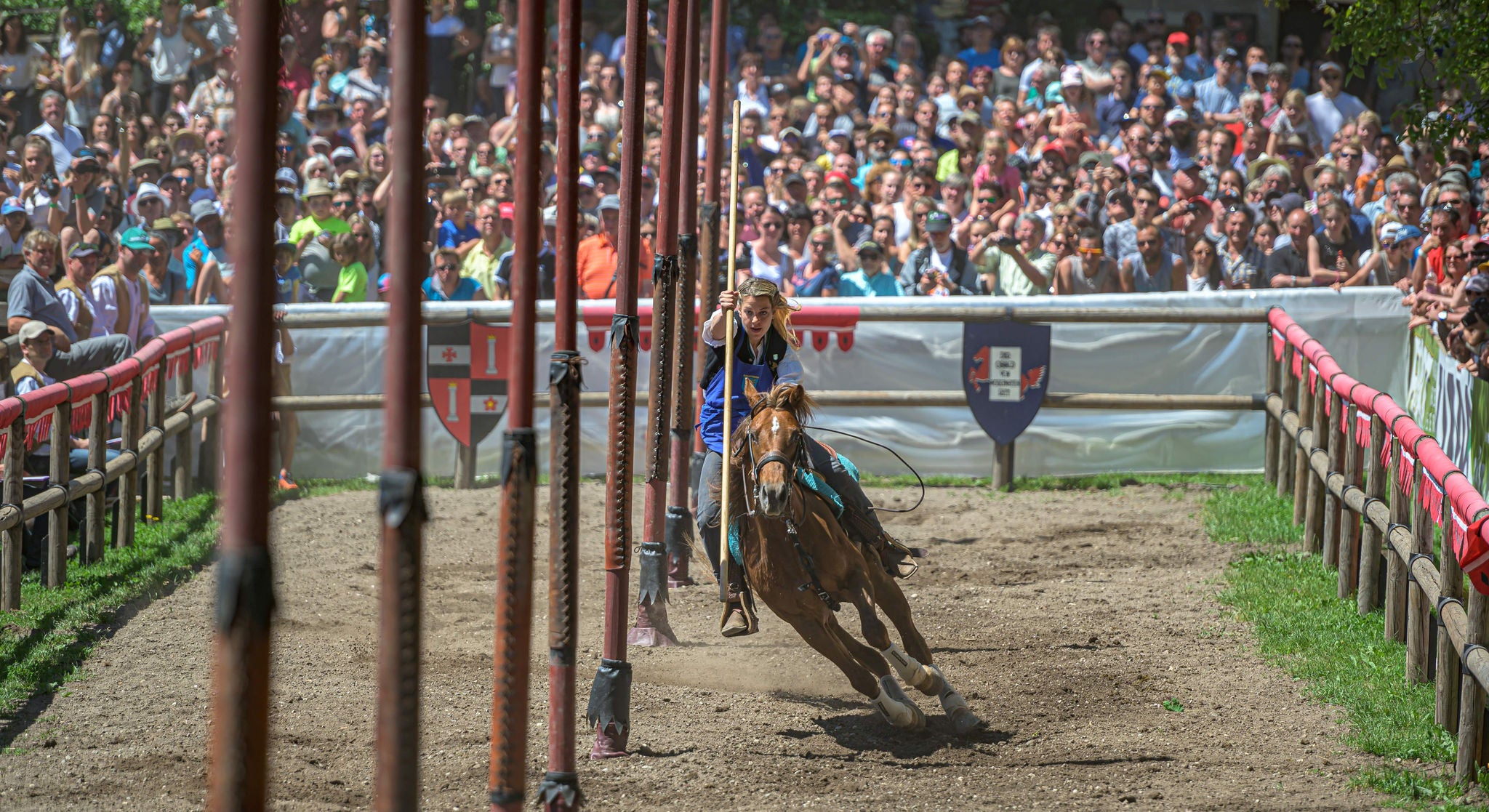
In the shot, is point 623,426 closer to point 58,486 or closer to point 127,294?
point 58,486

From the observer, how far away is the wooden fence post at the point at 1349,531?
9.12 meters

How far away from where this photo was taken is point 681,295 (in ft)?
29.0

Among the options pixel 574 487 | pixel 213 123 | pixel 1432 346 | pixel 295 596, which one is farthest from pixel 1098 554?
pixel 213 123

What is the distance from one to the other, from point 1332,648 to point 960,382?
5.38 metres

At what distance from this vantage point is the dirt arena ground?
20.7ft

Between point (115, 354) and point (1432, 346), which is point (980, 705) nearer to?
point (1432, 346)

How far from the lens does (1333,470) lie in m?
9.77

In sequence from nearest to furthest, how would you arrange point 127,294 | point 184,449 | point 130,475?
point 130,475
point 127,294
point 184,449

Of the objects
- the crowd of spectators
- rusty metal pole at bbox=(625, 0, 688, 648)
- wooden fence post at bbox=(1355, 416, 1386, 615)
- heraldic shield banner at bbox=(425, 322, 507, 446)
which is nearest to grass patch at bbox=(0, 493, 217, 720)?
the crowd of spectators

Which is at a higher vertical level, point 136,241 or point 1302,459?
point 136,241

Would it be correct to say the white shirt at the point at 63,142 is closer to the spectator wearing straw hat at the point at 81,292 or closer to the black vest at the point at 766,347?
the spectator wearing straw hat at the point at 81,292

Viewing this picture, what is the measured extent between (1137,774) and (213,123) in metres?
13.1

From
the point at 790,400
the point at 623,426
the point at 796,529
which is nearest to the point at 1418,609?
the point at 796,529

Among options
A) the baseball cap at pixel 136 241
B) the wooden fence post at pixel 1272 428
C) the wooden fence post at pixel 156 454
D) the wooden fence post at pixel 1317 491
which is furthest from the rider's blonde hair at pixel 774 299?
the baseball cap at pixel 136 241
